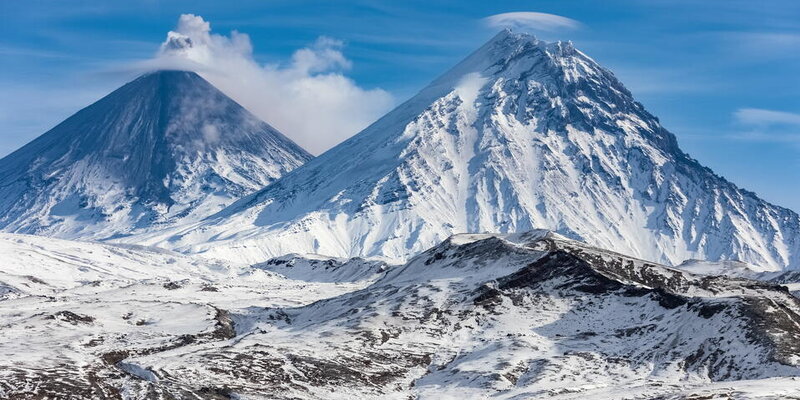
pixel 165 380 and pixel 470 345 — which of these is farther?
pixel 470 345

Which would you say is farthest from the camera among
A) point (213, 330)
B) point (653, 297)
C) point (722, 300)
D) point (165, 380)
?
point (213, 330)

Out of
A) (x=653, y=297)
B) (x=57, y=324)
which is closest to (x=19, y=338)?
(x=57, y=324)

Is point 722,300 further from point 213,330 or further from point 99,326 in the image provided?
point 99,326

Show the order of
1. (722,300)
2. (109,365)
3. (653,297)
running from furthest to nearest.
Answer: (653,297), (722,300), (109,365)

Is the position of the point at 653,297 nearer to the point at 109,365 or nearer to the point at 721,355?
the point at 721,355

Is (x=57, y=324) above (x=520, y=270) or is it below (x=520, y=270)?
below

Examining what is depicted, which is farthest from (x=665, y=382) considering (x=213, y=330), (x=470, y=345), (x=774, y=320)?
(x=213, y=330)
